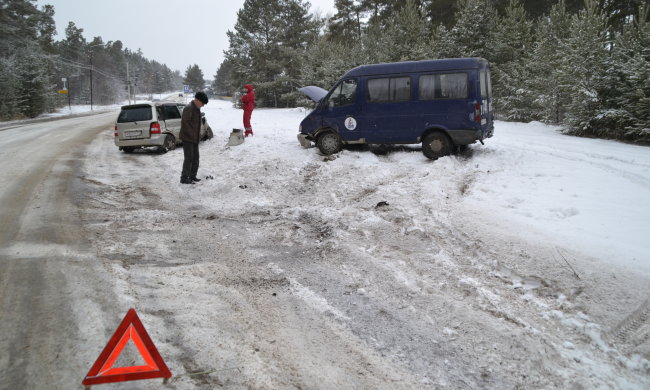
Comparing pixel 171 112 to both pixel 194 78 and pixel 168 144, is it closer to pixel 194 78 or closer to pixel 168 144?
pixel 168 144

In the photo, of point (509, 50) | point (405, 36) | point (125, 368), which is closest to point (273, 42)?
point (405, 36)

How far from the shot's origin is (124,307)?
3.68 meters

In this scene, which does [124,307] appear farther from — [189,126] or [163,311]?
[189,126]

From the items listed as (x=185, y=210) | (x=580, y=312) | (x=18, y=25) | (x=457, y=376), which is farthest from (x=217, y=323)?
(x=18, y=25)

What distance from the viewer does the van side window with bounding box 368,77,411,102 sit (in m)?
9.66

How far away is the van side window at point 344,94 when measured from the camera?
1021 centimetres

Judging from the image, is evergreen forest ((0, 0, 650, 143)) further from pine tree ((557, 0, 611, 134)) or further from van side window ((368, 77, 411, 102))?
van side window ((368, 77, 411, 102))

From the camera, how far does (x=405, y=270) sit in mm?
4629

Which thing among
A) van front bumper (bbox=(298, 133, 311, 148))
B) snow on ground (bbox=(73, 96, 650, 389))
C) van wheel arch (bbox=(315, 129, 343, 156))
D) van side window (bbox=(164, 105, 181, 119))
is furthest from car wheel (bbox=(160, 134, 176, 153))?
van wheel arch (bbox=(315, 129, 343, 156))

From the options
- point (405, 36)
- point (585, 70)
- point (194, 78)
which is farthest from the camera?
point (194, 78)

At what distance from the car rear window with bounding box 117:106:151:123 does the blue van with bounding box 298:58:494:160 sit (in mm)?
6099

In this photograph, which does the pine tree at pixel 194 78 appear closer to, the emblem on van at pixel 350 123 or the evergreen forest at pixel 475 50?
the evergreen forest at pixel 475 50

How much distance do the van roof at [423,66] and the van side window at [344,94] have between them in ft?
0.75

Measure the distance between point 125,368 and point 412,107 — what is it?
864 cm
